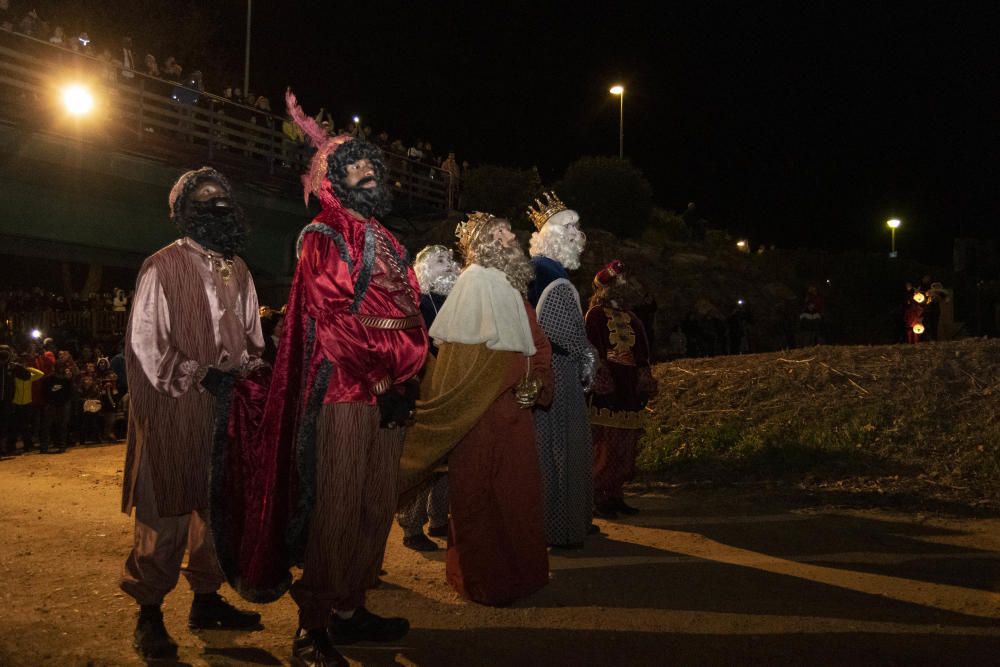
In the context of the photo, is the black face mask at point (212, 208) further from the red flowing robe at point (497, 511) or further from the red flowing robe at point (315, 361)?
the red flowing robe at point (497, 511)

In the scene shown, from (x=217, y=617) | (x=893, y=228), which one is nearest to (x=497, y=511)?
(x=217, y=617)

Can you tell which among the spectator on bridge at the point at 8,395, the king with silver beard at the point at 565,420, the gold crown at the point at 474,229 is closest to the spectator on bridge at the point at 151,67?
the spectator on bridge at the point at 8,395

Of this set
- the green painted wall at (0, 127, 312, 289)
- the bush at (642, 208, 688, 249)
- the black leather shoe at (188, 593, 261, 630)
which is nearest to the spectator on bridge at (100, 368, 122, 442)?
the green painted wall at (0, 127, 312, 289)

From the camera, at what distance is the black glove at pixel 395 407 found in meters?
3.97

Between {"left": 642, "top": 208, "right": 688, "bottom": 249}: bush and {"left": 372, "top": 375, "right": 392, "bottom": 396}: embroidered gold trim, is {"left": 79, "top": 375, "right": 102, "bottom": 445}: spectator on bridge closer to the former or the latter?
{"left": 372, "top": 375, "right": 392, "bottom": 396}: embroidered gold trim

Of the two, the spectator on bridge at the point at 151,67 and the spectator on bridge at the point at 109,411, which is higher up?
the spectator on bridge at the point at 151,67

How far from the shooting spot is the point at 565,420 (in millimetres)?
6000

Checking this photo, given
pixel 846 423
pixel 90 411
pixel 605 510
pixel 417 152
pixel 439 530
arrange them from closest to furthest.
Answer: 1. pixel 439 530
2. pixel 605 510
3. pixel 846 423
4. pixel 90 411
5. pixel 417 152

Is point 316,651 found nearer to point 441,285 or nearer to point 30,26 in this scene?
point 441,285

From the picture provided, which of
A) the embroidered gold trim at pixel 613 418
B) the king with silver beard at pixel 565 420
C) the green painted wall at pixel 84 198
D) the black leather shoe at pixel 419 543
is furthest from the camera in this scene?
the green painted wall at pixel 84 198

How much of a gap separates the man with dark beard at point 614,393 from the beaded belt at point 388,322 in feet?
11.4

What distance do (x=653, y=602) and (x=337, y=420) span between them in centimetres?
195

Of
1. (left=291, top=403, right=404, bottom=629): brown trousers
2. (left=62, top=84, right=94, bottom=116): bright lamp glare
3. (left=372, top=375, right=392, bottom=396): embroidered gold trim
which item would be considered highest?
(left=62, top=84, right=94, bottom=116): bright lamp glare

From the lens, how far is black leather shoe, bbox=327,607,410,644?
4188 millimetres
